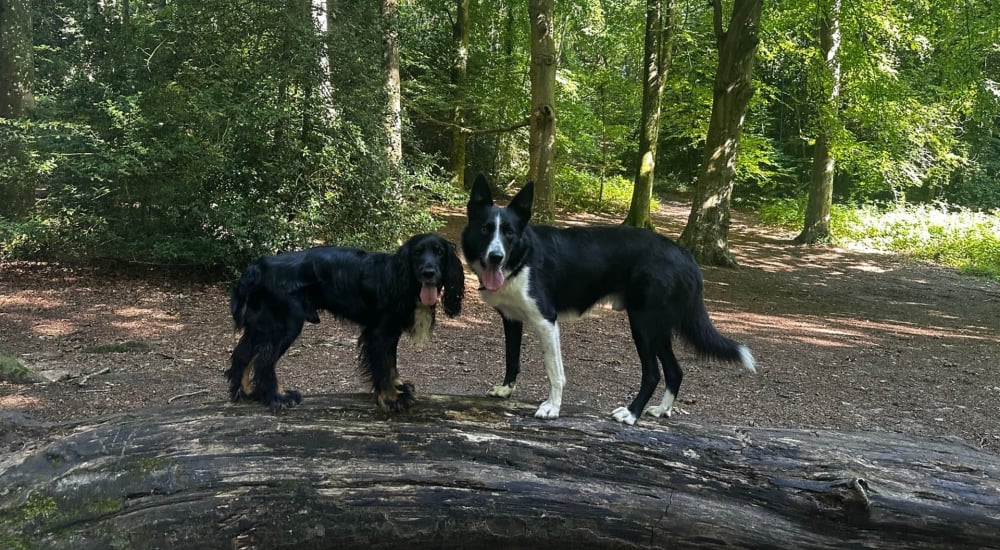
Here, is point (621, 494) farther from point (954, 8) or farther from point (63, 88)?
point (954, 8)

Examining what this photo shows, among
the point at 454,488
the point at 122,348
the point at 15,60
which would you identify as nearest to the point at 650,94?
the point at 15,60

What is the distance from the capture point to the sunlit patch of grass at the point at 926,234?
1898 cm

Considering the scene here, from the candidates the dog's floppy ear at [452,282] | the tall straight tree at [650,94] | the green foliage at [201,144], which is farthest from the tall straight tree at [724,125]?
the dog's floppy ear at [452,282]

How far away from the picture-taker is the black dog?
3.91 m

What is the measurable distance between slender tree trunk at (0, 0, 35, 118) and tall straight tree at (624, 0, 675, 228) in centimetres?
1372

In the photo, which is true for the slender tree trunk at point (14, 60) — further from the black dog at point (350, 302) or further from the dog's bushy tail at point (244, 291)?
the black dog at point (350, 302)

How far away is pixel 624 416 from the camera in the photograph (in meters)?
4.16

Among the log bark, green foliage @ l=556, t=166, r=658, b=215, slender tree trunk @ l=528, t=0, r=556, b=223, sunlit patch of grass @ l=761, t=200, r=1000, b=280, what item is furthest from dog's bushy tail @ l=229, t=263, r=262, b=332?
green foliage @ l=556, t=166, r=658, b=215

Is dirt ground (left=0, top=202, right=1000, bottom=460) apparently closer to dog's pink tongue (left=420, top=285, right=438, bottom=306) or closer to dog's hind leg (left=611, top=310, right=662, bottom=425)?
dog's hind leg (left=611, top=310, right=662, bottom=425)

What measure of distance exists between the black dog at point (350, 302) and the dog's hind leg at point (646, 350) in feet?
3.98

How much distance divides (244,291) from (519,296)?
165cm

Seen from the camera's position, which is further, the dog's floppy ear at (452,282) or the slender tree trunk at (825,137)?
the slender tree trunk at (825,137)

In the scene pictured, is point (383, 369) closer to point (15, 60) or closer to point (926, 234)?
point (15, 60)

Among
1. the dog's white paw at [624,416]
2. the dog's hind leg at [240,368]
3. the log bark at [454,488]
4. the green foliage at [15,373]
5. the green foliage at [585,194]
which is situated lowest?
the green foliage at [15,373]
